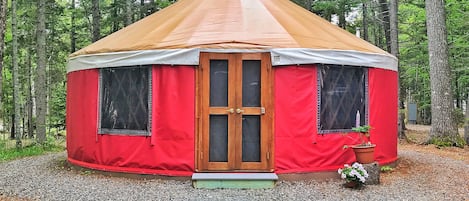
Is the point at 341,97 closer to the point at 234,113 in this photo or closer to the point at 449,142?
the point at 234,113

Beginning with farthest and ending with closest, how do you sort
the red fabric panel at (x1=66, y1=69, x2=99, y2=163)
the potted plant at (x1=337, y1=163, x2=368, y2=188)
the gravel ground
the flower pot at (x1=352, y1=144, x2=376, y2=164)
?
1. the red fabric panel at (x1=66, y1=69, x2=99, y2=163)
2. the flower pot at (x1=352, y1=144, x2=376, y2=164)
3. the potted plant at (x1=337, y1=163, x2=368, y2=188)
4. the gravel ground

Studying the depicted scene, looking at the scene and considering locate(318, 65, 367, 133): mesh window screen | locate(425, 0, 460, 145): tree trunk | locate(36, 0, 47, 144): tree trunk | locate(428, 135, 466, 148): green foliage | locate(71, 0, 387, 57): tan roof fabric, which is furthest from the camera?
locate(36, 0, 47, 144): tree trunk

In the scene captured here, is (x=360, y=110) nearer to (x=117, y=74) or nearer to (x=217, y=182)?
(x=217, y=182)

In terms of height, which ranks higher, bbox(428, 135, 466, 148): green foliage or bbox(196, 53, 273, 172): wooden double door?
bbox(196, 53, 273, 172): wooden double door

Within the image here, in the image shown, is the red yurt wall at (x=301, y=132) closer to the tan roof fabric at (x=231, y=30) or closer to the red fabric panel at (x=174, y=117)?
the tan roof fabric at (x=231, y=30)

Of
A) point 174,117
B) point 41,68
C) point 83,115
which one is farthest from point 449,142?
point 41,68

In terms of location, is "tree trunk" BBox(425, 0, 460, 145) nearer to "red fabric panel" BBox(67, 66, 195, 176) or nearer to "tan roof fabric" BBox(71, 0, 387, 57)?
"tan roof fabric" BBox(71, 0, 387, 57)

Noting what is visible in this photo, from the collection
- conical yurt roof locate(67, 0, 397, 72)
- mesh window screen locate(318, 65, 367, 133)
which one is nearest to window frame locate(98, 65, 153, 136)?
conical yurt roof locate(67, 0, 397, 72)

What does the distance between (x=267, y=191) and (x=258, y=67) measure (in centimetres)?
158

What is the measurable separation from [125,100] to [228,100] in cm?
141

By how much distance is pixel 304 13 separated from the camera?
23.2 ft

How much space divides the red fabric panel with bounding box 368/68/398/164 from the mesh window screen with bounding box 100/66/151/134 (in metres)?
3.11

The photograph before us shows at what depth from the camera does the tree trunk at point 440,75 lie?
9.41 meters

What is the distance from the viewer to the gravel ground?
4.56 m
